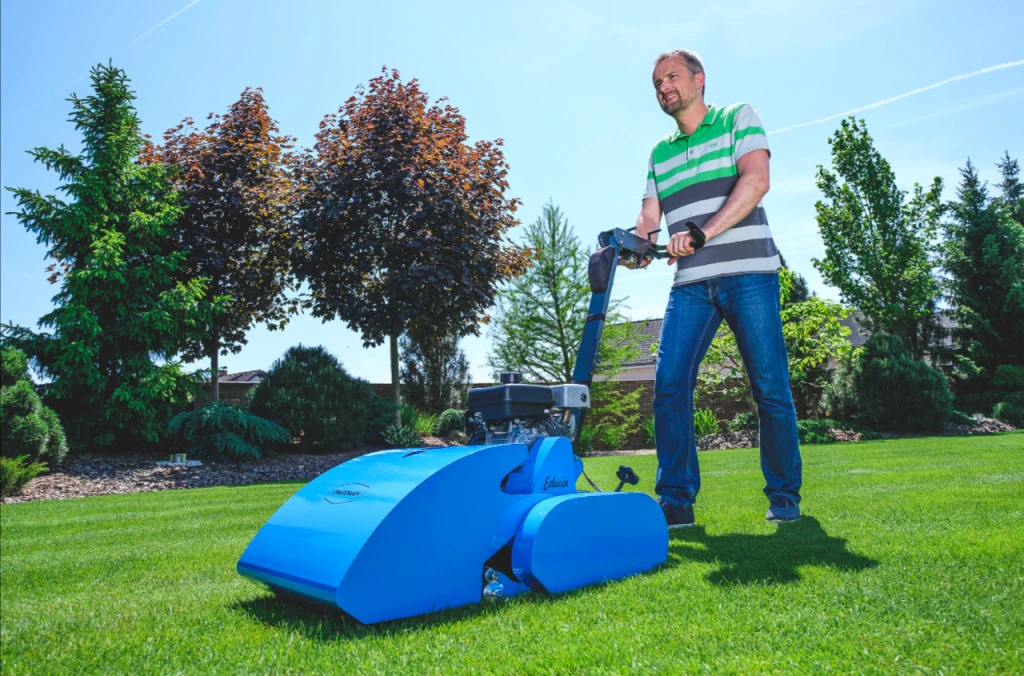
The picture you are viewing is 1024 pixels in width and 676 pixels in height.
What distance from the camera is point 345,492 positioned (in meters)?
2.26

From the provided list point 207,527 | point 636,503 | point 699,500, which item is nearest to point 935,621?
point 636,503

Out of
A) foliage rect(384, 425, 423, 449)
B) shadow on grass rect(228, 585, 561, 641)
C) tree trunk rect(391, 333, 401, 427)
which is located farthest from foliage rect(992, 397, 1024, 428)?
shadow on grass rect(228, 585, 561, 641)

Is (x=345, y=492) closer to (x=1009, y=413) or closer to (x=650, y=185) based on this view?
(x=650, y=185)

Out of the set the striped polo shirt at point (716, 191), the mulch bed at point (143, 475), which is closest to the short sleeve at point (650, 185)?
the striped polo shirt at point (716, 191)

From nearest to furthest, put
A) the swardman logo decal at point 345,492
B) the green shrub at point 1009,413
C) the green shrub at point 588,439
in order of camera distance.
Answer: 1. the swardman logo decal at point 345,492
2. the green shrub at point 588,439
3. the green shrub at point 1009,413

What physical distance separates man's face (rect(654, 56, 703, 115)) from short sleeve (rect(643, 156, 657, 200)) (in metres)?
0.33

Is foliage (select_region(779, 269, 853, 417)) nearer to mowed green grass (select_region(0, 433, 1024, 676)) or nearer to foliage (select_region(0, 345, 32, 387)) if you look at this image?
mowed green grass (select_region(0, 433, 1024, 676))

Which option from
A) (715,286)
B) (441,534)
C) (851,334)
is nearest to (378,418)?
(715,286)

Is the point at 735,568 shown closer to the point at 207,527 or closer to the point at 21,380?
the point at 207,527

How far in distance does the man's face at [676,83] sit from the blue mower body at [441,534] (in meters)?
1.82

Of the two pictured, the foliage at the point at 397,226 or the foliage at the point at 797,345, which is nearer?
the foliage at the point at 397,226

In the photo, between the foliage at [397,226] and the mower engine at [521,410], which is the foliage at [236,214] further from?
the mower engine at [521,410]

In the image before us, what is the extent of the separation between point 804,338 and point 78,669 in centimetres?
1638

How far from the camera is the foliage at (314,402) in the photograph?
12.2 meters
